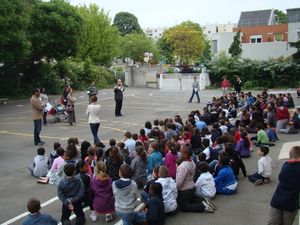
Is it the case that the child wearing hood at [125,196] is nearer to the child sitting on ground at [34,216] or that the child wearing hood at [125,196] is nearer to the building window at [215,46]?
the child sitting on ground at [34,216]

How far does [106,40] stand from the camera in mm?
50062

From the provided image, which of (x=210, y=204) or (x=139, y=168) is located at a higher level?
(x=139, y=168)

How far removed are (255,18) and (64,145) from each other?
65.0 metres

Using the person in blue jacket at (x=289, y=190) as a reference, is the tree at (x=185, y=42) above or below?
above

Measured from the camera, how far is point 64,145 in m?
14.3

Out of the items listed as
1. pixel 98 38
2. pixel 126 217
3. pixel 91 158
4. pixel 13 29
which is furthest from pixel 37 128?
pixel 98 38

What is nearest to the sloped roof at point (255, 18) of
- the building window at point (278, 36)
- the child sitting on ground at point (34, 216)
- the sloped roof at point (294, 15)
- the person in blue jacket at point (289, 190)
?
the building window at point (278, 36)

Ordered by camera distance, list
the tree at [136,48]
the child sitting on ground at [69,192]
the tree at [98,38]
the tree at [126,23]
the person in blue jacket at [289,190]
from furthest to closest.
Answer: the tree at [126,23]
the tree at [136,48]
the tree at [98,38]
the child sitting on ground at [69,192]
the person in blue jacket at [289,190]

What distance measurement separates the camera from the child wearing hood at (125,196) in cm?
723

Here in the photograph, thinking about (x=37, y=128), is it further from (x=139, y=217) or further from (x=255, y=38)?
(x=255, y=38)

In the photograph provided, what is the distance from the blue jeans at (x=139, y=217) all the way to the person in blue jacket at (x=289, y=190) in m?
2.30

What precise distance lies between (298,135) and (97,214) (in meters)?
10.5

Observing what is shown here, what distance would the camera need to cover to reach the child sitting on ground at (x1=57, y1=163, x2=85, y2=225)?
7.32m

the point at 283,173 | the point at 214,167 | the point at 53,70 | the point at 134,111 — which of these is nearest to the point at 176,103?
the point at 134,111
